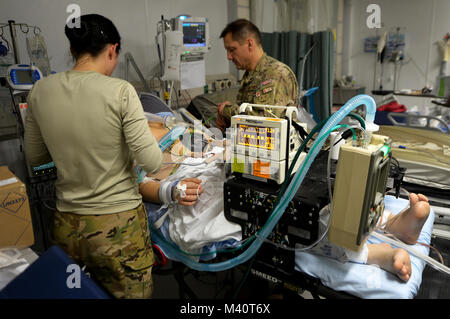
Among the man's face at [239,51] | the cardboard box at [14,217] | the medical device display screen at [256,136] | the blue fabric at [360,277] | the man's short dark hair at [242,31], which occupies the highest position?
the man's short dark hair at [242,31]

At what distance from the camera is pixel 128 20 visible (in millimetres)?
2961

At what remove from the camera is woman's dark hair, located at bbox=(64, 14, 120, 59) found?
3.73 ft

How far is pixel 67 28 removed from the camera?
1168 mm

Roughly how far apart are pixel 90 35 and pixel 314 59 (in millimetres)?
3182

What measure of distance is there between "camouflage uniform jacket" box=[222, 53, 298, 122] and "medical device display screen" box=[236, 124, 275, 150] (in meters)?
0.81

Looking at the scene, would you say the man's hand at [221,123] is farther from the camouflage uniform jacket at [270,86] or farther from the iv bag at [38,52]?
the iv bag at [38,52]

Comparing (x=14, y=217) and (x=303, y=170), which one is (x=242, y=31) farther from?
(x=14, y=217)

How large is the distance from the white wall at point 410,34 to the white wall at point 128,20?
2919 millimetres

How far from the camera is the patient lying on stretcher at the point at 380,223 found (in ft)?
3.88

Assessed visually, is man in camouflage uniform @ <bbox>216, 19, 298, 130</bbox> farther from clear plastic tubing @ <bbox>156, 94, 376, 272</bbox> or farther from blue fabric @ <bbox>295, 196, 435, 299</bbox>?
blue fabric @ <bbox>295, 196, 435, 299</bbox>

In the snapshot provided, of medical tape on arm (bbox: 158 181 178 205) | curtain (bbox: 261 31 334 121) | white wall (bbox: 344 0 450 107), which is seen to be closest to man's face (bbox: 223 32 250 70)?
medical tape on arm (bbox: 158 181 178 205)

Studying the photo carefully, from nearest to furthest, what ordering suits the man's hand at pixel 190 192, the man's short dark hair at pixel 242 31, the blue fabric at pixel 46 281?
the blue fabric at pixel 46 281 < the man's hand at pixel 190 192 < the man's short dark hair at pixel 242 31

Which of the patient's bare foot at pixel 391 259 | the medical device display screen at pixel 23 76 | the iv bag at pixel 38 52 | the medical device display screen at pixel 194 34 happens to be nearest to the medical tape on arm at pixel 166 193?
the patient's bare foot at pixel 391 259
